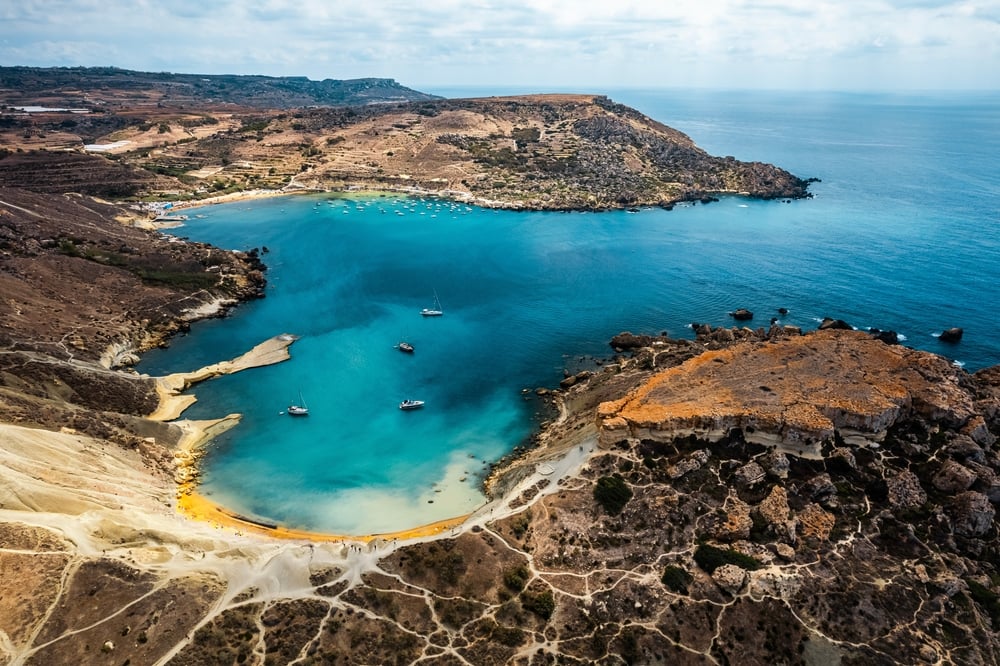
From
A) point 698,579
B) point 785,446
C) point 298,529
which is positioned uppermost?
point 785,446

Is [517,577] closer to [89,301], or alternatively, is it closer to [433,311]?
[433,311]

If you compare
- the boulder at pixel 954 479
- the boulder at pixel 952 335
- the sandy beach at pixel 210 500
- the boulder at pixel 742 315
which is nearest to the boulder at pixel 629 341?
the boulder at pixel 742 315

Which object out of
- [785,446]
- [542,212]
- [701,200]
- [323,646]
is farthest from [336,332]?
[701,200]

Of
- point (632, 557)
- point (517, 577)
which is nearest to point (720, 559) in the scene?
point (632, 557)

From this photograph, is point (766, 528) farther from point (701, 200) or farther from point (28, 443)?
point (701, 200)

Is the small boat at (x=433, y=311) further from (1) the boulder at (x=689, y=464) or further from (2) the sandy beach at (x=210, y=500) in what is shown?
(1) the boulder at (x=689, y=464)

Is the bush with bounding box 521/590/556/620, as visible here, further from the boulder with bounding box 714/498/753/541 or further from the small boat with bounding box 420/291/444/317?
the small boat with bounding box 420/291/444/317
